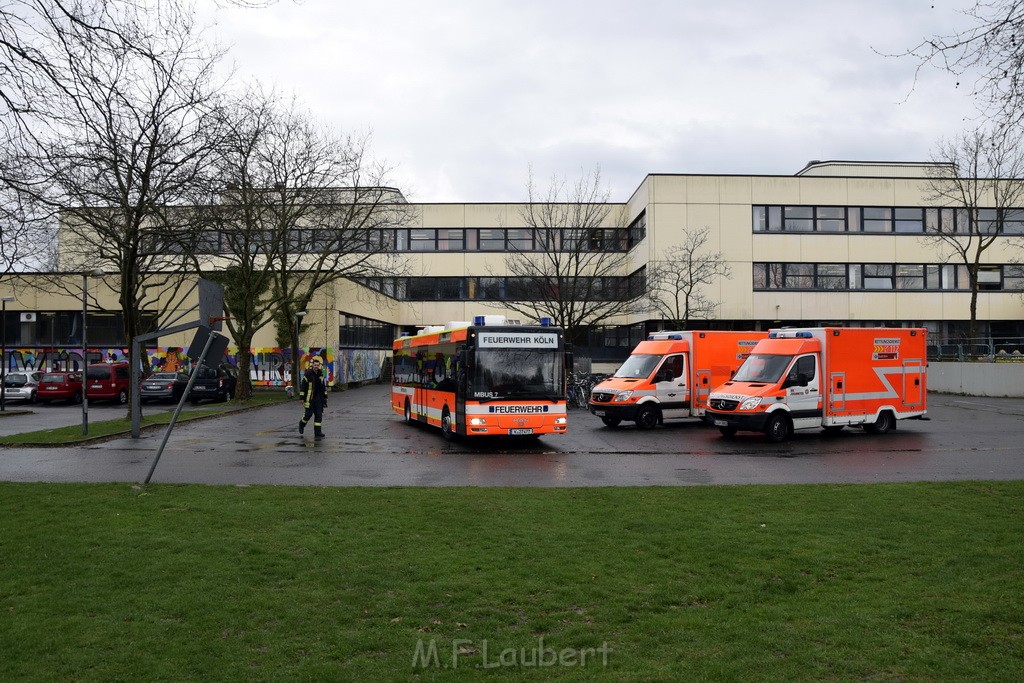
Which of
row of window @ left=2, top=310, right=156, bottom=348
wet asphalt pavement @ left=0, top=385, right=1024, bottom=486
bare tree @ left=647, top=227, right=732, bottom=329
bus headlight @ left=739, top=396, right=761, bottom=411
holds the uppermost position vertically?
bare tree @ left=647, top=227, right=732, bottom=329

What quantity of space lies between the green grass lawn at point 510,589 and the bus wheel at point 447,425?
30.0ft

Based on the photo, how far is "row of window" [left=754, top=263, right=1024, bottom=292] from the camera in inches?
1996

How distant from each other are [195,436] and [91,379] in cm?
1810

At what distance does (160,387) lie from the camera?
116 feet

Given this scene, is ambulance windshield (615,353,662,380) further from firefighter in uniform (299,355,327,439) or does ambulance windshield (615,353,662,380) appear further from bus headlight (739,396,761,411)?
firefighter in uniform (299,355,327,439)

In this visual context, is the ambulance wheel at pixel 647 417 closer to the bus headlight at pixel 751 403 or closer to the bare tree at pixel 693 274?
the bus headlight at pixel 751 403

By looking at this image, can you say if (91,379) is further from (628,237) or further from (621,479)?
(628,237)

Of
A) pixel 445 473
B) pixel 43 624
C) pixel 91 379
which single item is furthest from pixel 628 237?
pixel 43 624

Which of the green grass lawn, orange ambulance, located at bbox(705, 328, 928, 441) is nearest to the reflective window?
orange ambulance, located at bbox(705, 328, 928, 441)

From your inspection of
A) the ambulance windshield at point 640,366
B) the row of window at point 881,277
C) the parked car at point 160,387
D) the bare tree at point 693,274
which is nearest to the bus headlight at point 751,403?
the ambulance windshield at point 640,366

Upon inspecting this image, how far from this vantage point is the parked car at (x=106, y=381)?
3625cm

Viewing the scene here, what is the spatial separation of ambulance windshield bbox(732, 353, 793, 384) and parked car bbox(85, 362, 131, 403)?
27.0 metres

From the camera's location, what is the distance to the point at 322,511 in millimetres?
9898

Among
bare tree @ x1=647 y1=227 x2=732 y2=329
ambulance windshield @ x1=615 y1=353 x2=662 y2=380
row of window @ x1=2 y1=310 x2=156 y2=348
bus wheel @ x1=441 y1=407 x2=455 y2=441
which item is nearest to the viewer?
bus wheel @ x1=441 y1=407 x2=455 y2=441
